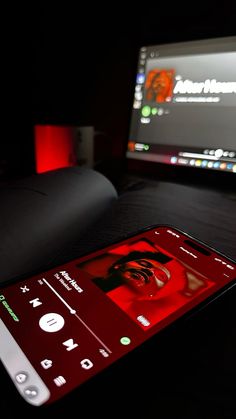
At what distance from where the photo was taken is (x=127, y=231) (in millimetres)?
393

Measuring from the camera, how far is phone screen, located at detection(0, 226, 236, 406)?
20cm

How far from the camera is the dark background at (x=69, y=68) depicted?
783mm

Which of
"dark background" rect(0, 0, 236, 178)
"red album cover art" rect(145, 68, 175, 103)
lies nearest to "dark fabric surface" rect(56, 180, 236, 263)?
"red album cover art" rect(145, 68, 175, 103)

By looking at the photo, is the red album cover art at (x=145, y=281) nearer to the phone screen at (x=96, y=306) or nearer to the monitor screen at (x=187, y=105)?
the phone screen at (x=96, y=306)

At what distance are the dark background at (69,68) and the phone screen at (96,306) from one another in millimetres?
540

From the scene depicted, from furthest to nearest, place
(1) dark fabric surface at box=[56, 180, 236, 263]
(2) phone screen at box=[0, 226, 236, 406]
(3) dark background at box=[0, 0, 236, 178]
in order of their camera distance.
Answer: (3) dark background at box=[0, 0, 236, 178] → (1) dark fabric surface at box=[56, 180, 236, 263] → (2) phone screen at box=[0, 226, 236, 406]

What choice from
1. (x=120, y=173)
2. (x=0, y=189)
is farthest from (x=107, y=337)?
(x=120, y=173)

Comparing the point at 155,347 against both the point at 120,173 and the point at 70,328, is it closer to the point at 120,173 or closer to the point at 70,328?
the point at 70,328

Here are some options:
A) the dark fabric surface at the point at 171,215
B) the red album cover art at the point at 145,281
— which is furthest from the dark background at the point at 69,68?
the red album cover art at the point at 145,281

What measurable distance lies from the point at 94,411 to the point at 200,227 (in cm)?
29

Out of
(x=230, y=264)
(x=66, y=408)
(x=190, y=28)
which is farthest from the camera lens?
(x=190, y=28)

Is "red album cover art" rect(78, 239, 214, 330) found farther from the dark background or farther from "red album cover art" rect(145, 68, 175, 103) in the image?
the dark background

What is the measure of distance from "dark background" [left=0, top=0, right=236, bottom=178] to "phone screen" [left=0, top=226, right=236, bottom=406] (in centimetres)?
54

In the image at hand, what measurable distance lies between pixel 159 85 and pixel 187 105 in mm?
77
